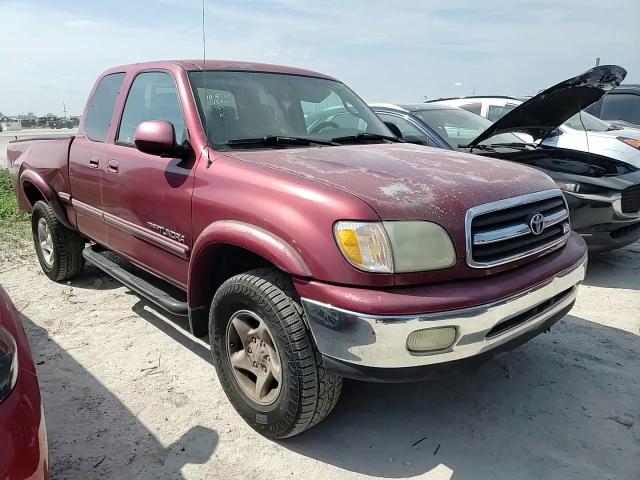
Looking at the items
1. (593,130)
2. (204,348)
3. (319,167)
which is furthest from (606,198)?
(204,348)

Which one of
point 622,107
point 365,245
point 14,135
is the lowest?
point 14,135

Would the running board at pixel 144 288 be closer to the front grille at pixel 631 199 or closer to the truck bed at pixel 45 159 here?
the truck bed at pixel 45 159

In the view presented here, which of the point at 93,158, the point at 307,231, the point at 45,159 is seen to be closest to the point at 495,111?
the point at 93,158

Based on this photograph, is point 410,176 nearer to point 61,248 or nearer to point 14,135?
point 61,248

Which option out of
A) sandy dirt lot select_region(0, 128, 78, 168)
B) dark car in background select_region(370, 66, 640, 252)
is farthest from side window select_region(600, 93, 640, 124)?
sandy dirt lot select_region(0, 128, 78, 168)

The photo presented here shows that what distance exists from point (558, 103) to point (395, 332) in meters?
3.68

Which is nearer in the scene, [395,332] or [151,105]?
[395,332]

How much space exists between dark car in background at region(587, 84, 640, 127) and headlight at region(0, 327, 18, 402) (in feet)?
34.9

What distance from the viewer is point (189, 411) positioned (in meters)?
2.89

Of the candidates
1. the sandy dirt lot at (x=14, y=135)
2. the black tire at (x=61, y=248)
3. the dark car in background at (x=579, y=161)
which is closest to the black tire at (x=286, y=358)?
the dark car in background at (x=579, y=161)

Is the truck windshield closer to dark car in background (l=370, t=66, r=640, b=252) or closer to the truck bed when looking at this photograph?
dark car in background (l=370, t=66, r=640, b=252)

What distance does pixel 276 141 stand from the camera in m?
3.10

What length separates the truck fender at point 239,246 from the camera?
225 centimetres

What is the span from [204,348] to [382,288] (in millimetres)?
1915
